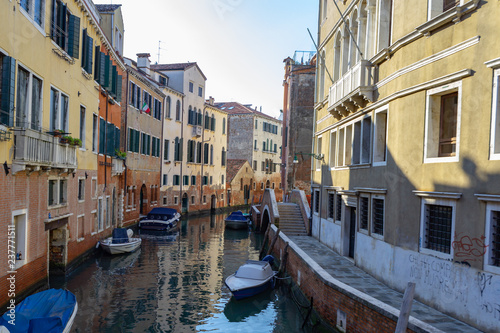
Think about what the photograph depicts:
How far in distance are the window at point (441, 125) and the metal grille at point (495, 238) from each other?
1.46 meters

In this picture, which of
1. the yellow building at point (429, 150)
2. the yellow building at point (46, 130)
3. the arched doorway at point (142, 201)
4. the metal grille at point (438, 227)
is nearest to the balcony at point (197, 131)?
the arched doorway at point (142, 201)

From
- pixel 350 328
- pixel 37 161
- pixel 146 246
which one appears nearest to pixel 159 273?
pixel 146 246

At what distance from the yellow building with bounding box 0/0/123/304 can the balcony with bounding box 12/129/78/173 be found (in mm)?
18

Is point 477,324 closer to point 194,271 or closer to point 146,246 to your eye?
point 194,271

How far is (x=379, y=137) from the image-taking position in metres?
10.8

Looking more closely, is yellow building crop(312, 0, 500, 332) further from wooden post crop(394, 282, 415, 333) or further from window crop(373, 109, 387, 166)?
wooden post crop(394, 282, 415, 333)

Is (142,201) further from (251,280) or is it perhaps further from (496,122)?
(496,122)

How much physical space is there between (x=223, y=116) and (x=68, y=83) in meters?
29.0

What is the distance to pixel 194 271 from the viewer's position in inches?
627

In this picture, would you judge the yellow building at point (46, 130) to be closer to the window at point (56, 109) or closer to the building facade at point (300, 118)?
the window at point (56, 109)

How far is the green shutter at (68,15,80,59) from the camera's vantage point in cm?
1260

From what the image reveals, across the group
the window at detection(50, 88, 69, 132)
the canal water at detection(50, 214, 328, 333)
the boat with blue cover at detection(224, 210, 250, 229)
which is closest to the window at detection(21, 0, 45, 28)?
the window at detection(50, 88, 69, 132)

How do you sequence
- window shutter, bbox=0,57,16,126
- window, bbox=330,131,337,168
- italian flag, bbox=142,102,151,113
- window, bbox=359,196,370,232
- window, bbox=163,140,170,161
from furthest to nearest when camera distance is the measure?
window, bbox=163,140,170,161
italian flag, bbox=142,102,151,113
window, bbox=330,131,337,168
window, bbox=359,196,370,232
window shutter, bbox=0,57,16,126

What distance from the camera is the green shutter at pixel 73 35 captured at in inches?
496
